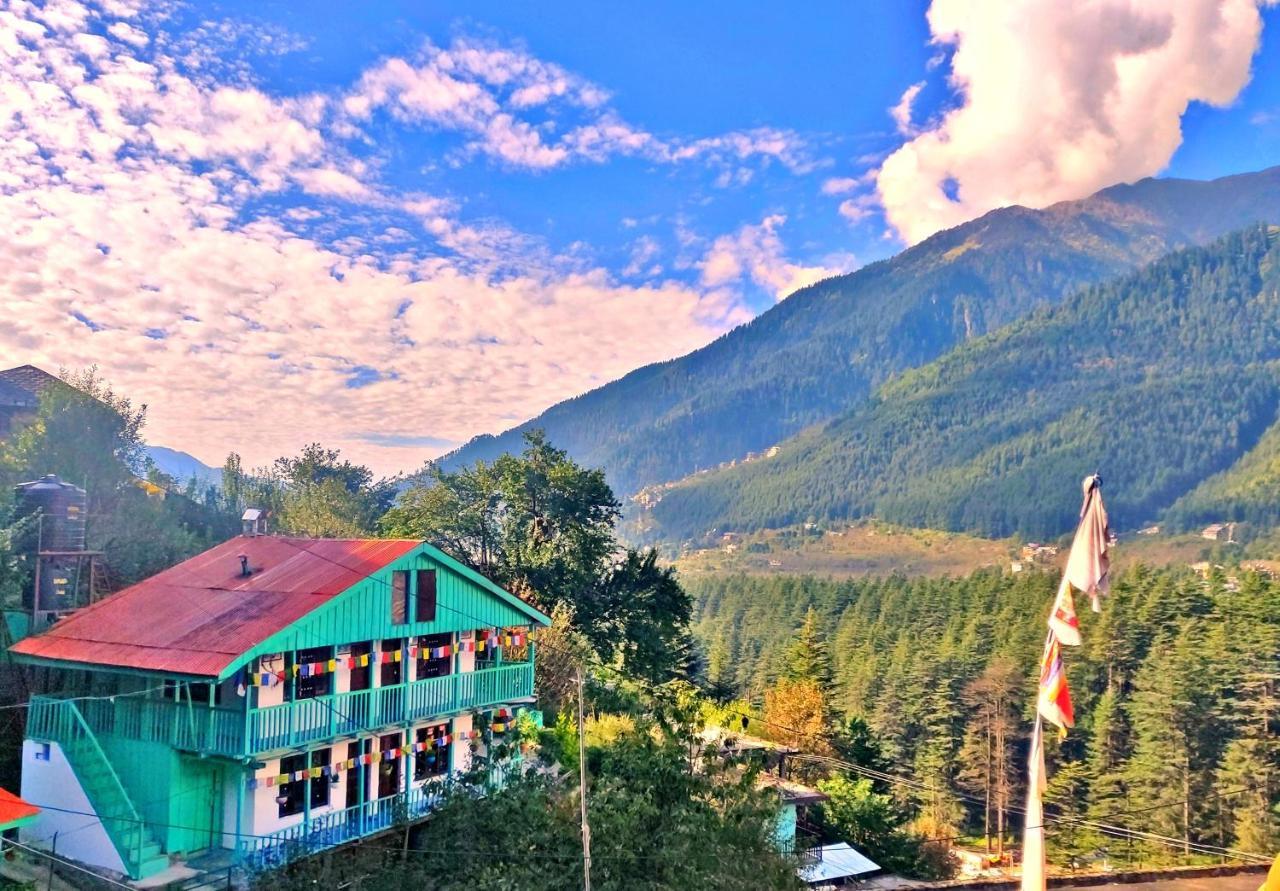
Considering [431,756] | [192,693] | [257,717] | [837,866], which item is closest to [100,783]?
[192,693]

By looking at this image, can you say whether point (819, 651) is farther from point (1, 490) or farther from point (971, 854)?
point (1, 490)

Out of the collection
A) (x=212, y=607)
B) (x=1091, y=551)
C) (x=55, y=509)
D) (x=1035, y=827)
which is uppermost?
(x=55, y=509)

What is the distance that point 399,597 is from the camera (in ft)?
67.6

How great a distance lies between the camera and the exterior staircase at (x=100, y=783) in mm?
16141

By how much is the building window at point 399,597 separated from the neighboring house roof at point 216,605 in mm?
618

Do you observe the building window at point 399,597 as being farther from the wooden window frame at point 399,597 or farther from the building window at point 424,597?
the building window at point 424,597

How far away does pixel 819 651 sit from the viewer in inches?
2339

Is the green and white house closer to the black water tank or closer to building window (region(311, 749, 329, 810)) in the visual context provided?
building window (region(311, 749, 329, 810))

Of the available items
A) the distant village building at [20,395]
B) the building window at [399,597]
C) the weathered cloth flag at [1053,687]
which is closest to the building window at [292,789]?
the building window at [399,597]

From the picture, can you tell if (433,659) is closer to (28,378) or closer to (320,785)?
(320,785)

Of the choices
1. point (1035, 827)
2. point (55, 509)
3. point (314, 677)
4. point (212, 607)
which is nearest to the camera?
point (1035, 827)

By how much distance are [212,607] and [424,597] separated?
4.65 meters

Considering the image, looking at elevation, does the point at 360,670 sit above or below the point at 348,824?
above

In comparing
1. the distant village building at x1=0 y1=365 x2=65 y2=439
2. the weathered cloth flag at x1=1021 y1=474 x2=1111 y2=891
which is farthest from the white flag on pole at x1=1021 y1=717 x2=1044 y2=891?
the distant village building at x1=0 y1=365 x2=65 y2=439
